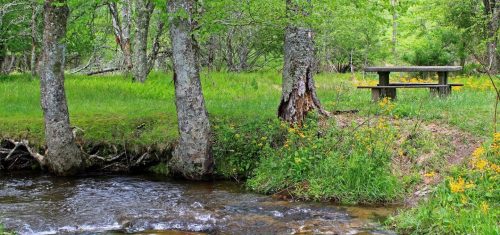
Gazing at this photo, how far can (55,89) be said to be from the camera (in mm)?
10320

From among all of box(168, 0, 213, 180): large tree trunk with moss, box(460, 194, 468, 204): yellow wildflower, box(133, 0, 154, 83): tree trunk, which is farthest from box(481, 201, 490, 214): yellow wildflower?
box(133, 0, 154, 83): tree trunk

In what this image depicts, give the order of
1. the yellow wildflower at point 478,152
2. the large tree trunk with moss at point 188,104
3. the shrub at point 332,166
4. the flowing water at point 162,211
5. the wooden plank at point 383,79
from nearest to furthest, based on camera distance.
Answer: the flowing water at point 162,211, the yellow wildflower at point 478,152, the shrub at point 332,166, the large tree trunk with moss at point 188,104, the wooden plank at point 383,79

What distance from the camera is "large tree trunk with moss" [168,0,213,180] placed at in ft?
32.6

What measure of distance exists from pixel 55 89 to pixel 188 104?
2.56 m

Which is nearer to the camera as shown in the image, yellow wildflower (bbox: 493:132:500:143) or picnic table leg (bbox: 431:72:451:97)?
yellow wildflower (bbox: 493:132:500:143)

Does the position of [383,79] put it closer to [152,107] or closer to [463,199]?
[152,107]

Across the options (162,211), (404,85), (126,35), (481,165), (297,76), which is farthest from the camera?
(126,35)

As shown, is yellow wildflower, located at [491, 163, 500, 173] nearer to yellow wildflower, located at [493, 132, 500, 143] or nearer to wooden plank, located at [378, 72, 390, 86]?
yellow wildflower, located at [493, 132, 500, 143]

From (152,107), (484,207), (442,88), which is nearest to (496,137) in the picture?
(484,207)

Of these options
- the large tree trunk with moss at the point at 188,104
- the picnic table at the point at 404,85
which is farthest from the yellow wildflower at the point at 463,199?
the picnic table at the point at 404,85

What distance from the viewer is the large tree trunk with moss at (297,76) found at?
10.8m

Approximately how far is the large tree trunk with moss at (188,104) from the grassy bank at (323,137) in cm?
42

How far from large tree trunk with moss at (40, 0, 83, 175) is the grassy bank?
79cm

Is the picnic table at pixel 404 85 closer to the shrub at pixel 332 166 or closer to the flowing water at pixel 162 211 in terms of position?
the shrub at pixel 332 166
